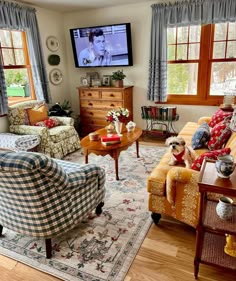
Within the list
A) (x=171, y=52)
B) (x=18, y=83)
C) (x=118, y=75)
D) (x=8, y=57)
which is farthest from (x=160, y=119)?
(x=8, y=57)

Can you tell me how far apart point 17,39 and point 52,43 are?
811mm

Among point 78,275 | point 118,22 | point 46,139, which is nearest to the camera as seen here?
point 78,275

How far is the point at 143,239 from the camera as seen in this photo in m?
2.08

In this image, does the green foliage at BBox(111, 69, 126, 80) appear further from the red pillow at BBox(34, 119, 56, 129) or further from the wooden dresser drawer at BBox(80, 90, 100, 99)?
the red pillow at BBox(34, 119, 56, 129)

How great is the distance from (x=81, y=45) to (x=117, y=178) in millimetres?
3100

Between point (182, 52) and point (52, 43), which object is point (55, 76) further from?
point (182, 52)

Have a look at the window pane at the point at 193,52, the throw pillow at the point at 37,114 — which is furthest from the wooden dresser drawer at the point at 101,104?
the window pane at the point at 193,52

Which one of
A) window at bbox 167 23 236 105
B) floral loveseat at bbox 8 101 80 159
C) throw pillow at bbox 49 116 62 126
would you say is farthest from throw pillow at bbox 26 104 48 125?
window at bbox 167 23 236 105

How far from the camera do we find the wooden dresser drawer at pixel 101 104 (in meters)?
4.57

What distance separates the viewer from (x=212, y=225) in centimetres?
155

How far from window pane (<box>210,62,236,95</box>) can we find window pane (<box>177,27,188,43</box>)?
0.69 metres

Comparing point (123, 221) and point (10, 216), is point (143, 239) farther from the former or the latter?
point (10, 216)

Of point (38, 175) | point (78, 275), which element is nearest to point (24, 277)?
point (78, 275)

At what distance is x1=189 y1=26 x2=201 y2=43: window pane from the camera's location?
4.09 m
